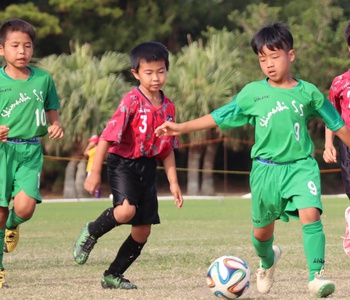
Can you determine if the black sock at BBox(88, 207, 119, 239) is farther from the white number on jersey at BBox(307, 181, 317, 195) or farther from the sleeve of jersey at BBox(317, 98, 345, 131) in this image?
the sleeve of jersey at BBox(317, 98, 345, 131)

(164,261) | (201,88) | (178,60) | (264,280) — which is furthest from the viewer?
(178,60)

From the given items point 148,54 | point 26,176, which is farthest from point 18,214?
point 148,54

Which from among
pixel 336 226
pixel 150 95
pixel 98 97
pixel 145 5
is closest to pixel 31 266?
pixel 150 95

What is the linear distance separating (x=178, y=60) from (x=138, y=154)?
26131mm

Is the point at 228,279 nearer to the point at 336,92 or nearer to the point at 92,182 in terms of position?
the point at 92,182

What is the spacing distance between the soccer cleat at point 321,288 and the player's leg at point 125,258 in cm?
159

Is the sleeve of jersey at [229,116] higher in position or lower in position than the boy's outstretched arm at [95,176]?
higher

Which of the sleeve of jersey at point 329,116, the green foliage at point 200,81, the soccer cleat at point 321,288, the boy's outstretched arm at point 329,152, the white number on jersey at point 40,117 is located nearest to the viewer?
the soccer cleat at point 321,288

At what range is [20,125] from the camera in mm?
7051

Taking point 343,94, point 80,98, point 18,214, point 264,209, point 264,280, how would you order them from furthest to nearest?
point 80,98 → point 343,94 → point 18,214 → point 264,280 → point 264,209

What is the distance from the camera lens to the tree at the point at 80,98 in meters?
29.9

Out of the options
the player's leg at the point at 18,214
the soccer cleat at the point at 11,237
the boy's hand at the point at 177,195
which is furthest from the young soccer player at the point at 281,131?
the soccer cleat at the point at 11,237

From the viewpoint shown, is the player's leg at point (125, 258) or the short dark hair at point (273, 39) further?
the player's leg at point (125, 258)

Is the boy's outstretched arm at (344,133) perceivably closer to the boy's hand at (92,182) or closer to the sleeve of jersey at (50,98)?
the boy's hand at (92,182)
